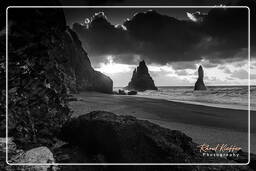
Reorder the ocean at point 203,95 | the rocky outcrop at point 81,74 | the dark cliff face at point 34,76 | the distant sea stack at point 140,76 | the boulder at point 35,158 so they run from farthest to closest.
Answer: the ocean at point 203,95, the rocky outcrop at point 81,74, the distant sea stack at point 140,76, the dark cliff face at point 34,76, the boulder at point 35,158

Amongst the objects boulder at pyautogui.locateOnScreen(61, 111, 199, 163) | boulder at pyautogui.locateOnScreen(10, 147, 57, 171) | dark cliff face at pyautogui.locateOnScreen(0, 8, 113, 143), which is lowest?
boulder at pyautogui.locateOnScreen(10, 147, 57, 171)

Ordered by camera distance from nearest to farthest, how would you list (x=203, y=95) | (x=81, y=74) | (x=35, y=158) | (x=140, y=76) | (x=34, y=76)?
(x=35, y=158), (x=34, y=76), (x=140, y=76), (x=81, y=74), (x=203, y=95)

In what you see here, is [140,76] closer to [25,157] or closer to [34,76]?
[34,76]

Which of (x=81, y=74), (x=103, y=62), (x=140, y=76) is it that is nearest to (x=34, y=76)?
(x=103, y=62)

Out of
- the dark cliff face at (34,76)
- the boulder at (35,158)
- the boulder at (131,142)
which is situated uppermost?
the dark cliff face at (34,76)

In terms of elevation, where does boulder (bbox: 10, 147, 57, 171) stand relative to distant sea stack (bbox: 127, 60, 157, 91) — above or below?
below

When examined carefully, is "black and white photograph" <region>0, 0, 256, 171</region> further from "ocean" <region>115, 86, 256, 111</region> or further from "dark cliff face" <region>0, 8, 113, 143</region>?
"ocean" <region>115, 86, 256, 111</region>

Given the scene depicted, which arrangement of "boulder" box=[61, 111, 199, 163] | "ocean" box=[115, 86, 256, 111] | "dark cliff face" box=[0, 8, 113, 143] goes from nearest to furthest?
1. "boulder" box=[61, 111, 199, 163]
2. "dark cliff face" box=[0, 8, 113, 143]
3. "ocean" box=[115, 86, 256, 111]

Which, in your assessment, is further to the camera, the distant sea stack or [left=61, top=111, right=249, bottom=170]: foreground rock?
the distant sea stack

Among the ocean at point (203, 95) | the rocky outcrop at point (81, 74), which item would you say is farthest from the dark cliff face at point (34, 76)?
the ocean at point (203, 95)

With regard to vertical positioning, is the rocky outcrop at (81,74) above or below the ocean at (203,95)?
above

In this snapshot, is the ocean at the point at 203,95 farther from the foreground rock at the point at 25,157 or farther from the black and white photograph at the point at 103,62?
the foreground rock at the point at 25,157

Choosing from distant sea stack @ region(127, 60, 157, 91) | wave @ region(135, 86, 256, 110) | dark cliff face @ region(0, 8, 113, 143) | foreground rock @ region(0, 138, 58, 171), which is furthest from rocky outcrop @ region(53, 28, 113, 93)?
foreground rock @ region(0, 138, 58, 171)

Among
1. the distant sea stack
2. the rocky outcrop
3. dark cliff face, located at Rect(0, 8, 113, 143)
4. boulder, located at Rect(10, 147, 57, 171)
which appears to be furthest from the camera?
the rocky outcrop
